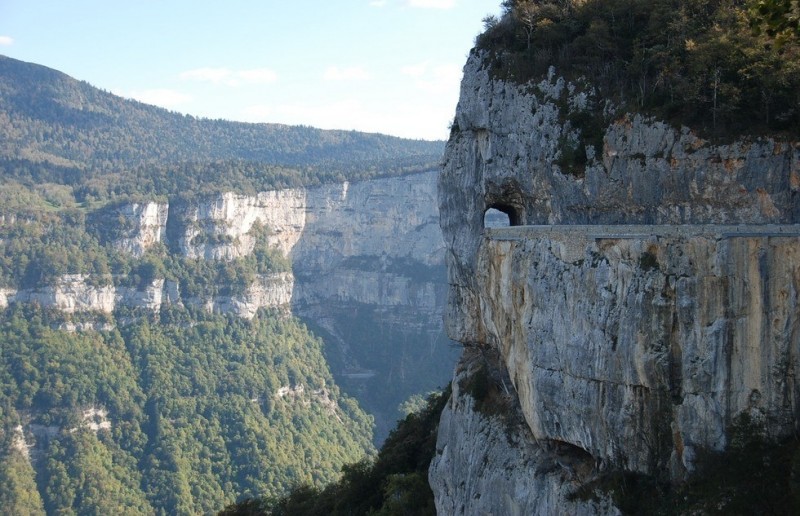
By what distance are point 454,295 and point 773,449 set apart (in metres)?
13.6

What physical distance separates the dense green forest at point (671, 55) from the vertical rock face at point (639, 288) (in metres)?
0.59

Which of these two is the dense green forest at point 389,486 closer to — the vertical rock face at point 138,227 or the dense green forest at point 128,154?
the vertical rock face at point 138,227

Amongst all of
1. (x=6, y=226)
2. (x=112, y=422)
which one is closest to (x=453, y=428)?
(x=112, y=422)

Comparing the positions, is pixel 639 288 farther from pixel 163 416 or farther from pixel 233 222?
pixel 233 222

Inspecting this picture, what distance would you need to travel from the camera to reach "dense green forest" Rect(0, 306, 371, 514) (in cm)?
8338

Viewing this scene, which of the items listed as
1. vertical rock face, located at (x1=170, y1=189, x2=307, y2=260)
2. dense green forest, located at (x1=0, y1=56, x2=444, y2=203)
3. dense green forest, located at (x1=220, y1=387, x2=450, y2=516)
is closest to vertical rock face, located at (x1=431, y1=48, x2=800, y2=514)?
dense green forest, located at (x1=220, y1=387, x2=450, y2=516)

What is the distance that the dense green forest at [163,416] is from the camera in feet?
274

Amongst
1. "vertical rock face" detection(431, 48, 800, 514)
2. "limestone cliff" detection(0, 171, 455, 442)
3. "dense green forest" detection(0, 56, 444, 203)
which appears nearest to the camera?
"vertical rock face" detection(431, 48, 800, 514)

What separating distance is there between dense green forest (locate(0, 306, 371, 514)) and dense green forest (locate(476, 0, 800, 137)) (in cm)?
5934

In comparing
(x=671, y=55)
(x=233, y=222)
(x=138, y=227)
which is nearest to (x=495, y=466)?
(x=671, y=55)

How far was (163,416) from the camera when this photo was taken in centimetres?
9656

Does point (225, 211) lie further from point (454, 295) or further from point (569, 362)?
point (569, 362)

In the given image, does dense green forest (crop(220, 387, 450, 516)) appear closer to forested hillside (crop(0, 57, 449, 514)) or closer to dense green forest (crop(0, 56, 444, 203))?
forested hillside (crop(0, 57, 449, 514))

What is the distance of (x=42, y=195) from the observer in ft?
423
